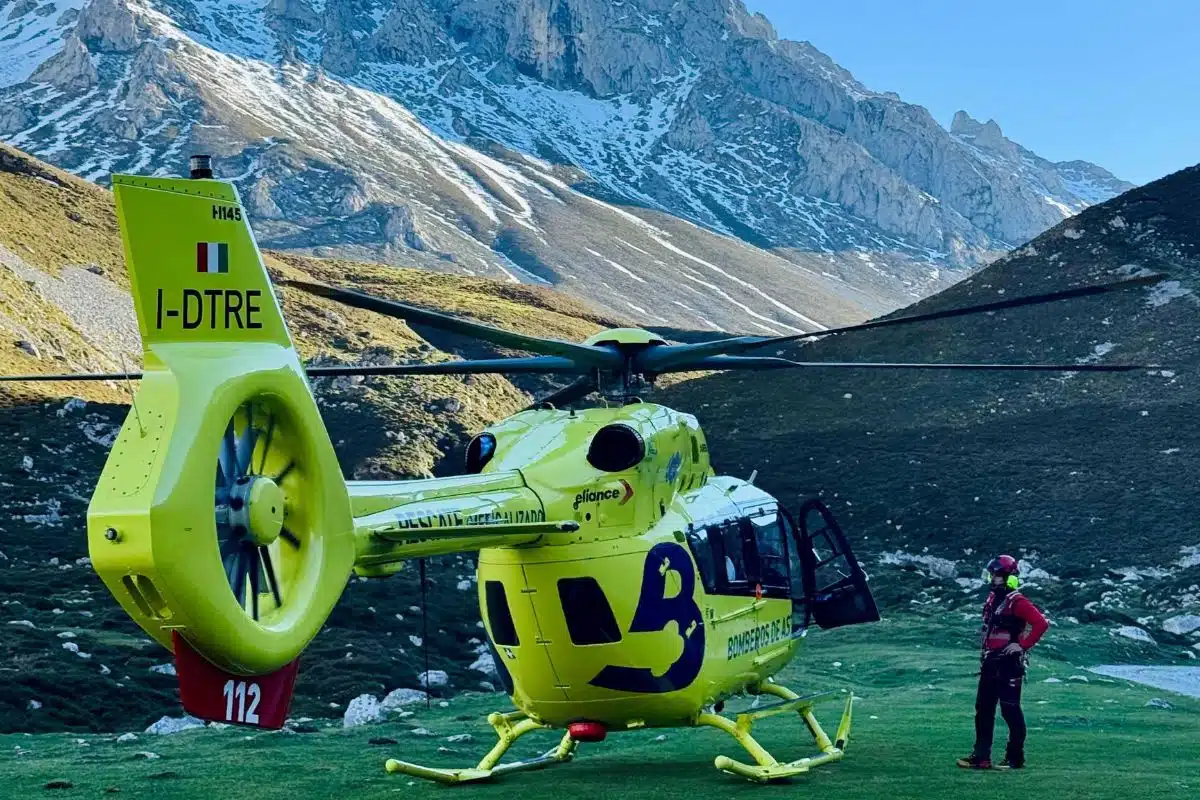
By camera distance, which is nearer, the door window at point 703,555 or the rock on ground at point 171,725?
the door window at point 703,555

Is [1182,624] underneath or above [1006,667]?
underneath

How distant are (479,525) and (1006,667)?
20.9 feet

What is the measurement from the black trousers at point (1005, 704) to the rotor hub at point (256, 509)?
8.80m

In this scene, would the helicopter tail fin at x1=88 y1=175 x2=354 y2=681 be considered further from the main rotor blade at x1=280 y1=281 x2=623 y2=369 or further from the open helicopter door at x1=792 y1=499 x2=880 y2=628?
the open helicopter door at x1=792 y1=499 x2=880 y2=628

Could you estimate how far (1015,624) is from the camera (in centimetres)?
1533

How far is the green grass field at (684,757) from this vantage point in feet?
46.5

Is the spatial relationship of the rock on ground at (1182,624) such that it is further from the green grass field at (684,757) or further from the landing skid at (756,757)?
the landing skid at (756,757)

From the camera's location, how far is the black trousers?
15.2 m

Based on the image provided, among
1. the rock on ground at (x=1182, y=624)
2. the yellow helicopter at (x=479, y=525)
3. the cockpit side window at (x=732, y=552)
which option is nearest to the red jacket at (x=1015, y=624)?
the yellow helicopter at (x=479, y=525)

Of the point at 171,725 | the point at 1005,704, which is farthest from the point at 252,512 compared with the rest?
the point at 171,725

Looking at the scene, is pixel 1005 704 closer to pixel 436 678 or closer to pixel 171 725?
pixel 171 725

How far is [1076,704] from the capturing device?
22.1m

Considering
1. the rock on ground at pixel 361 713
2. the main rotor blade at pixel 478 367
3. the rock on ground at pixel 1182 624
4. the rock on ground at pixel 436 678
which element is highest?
the main rotor blade at pixel 478 367

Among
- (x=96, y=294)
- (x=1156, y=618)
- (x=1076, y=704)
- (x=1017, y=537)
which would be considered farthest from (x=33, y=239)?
(x=1076, y=704)
